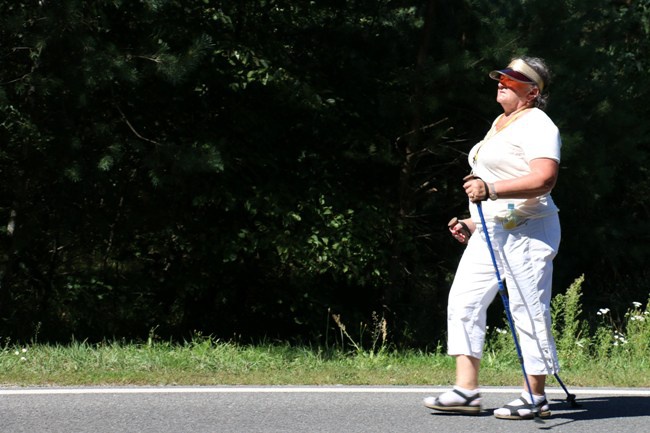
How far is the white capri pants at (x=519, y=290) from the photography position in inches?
213

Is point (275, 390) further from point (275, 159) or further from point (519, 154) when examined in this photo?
point (275, 159)

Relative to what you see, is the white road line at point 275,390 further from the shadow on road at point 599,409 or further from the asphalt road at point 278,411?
the shadow on road at point 599,409

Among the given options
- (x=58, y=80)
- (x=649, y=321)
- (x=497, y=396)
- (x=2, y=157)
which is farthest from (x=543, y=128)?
(x=2, y=157)

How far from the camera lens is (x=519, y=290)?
545 centimetres

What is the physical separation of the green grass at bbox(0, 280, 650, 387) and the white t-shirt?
1608 millimetres

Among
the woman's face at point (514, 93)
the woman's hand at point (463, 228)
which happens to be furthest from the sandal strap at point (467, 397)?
the woman's face at point (514, 93)

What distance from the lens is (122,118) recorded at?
36.3 ft

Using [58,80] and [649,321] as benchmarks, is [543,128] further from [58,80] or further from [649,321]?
[58,80]

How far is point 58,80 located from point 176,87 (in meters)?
1.90

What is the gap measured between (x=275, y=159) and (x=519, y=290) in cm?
654

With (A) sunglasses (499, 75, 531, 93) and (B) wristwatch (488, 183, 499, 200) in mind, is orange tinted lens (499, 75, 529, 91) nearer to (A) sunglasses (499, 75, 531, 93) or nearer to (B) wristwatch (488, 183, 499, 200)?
(A) sunglasses (499, 75, 531, 93)

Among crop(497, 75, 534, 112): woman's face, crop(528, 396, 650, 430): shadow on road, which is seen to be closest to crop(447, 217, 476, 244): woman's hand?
crop(497, 75, 534, 112): woman's face

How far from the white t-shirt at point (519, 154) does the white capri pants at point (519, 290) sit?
0.27 feet

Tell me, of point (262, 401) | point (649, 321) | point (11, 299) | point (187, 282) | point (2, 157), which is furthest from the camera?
point (11, 299)
